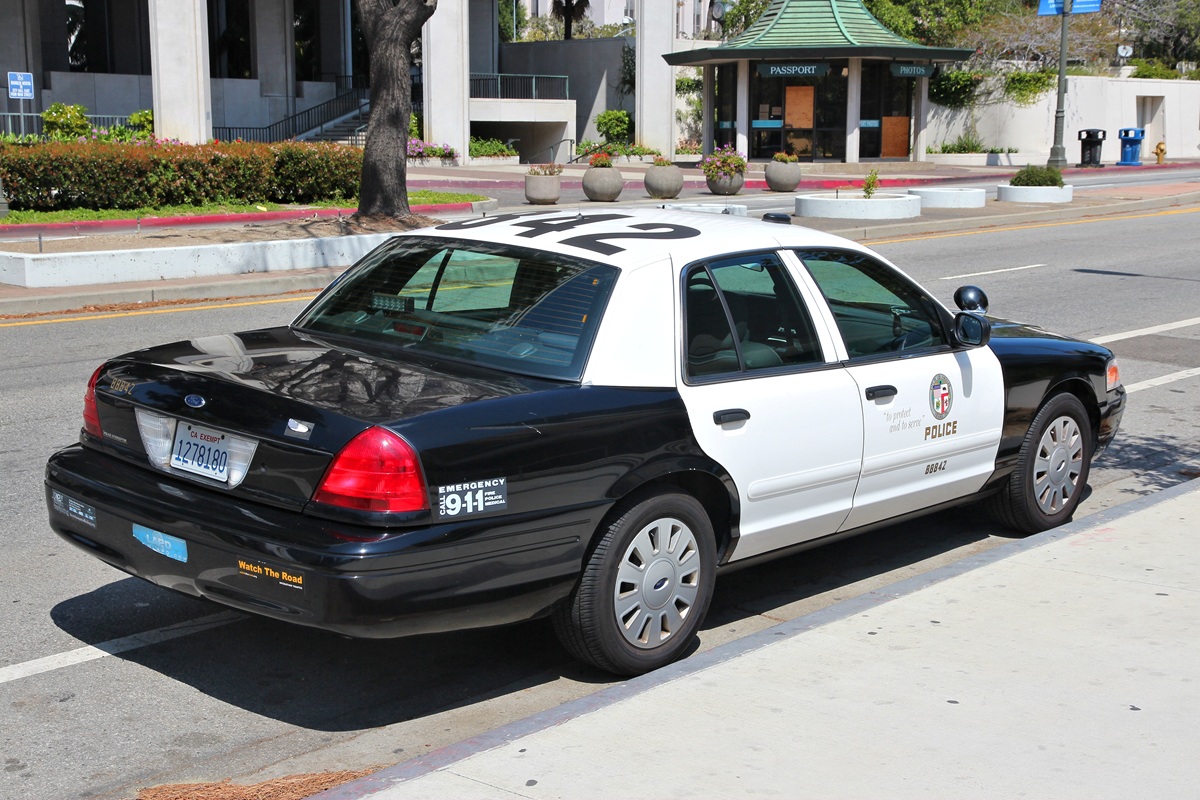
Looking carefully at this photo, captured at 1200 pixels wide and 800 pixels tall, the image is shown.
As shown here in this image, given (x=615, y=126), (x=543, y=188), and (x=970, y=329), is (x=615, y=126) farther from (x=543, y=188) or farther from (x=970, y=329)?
(x=970, y=329)

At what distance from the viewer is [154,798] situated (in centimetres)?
396

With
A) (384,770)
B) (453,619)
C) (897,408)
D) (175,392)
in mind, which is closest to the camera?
(384,770)

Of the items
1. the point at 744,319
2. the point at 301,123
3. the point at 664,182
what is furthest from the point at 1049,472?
the point at 301,123

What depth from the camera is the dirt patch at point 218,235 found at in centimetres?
1733

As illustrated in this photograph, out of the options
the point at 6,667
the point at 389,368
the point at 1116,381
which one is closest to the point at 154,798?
the point at 6,667

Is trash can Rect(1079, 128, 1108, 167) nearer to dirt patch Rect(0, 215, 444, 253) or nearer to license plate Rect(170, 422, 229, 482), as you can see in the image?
dirt patch Rect(0, 215, 444, 253)

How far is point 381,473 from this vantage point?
4.17m

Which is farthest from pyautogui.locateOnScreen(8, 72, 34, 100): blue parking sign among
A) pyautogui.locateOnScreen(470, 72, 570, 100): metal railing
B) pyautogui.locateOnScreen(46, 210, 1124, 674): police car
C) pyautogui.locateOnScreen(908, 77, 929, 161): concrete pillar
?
pyautogui.locateOnScreen(908, 77, 929, 161): concrete pillar

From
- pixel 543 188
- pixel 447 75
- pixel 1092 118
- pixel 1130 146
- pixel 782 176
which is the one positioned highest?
Answer: pixel 447 75

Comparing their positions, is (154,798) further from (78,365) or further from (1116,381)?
(78,365)

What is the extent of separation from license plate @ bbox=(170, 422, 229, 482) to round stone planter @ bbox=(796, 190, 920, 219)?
2072 cm

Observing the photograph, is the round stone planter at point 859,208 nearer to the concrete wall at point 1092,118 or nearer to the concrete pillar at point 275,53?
the concrete pillar at point 275,53

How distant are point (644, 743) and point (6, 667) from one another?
2.51m

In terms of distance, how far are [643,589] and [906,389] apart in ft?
5.45
